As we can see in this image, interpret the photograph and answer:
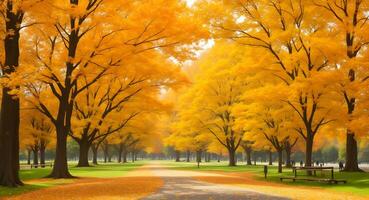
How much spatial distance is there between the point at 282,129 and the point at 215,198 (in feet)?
71.7

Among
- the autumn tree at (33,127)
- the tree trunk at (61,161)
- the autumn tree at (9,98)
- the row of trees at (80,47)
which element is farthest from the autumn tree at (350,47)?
the autumn tree at (33,127)

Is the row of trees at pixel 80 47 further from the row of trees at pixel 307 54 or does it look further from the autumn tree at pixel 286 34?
the row of trees at pixel 307 54

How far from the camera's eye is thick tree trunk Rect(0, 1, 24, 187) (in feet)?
59.7

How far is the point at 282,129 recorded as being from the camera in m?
34.8

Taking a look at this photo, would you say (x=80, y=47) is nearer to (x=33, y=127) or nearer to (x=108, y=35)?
(x=108, y=35)

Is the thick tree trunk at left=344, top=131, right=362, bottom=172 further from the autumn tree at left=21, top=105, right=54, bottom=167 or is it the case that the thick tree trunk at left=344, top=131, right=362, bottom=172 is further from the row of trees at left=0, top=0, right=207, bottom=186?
the autumn tree at left=21, top=105, right=54, bottom=167

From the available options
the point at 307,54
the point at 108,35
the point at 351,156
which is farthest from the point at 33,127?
the point at 351,156

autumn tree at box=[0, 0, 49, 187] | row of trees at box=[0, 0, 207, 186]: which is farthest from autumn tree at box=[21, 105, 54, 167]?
autumn tree at box=[0, 0, 49, 187]

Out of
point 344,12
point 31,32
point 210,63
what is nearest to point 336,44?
point 344,12

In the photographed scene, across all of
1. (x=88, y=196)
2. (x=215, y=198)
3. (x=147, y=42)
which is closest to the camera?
(x=215, y=198)

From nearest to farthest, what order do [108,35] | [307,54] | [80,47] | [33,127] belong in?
[108,35] → [80,47] → [307,54] → [33,127]

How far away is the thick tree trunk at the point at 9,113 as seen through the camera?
18188 millimetres

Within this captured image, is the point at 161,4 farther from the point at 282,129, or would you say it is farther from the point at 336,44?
the point at 282,129

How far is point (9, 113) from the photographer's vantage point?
18688 mm
